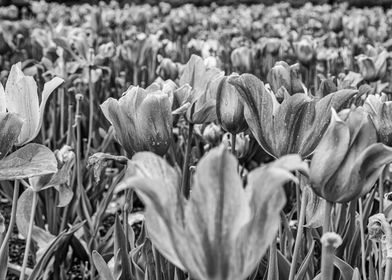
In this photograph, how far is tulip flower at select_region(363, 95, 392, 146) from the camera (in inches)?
63.1

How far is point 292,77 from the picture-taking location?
1923 millimetres

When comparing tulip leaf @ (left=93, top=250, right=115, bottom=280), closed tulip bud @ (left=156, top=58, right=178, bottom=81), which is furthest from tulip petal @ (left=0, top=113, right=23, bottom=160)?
closed tulip bud @ (left=156, top=58, right=178, bottom=81)

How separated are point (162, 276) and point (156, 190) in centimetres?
82

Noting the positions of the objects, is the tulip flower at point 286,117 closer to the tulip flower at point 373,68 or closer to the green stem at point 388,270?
the green stem at point 388,270

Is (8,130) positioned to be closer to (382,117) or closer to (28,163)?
(28,163)

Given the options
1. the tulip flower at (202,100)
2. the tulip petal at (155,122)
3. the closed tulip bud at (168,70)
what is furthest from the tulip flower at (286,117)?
the closed tulip bud at (168,70)

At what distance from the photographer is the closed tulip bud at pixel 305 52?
12.0 ft

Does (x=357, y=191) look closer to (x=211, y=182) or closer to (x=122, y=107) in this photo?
(x=211, y=182)

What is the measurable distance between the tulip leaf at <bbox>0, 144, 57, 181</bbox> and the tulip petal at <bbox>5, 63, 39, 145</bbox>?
11 centimetres

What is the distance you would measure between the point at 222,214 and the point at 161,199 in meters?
0.08

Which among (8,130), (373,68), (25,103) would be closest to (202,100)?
(25,103)

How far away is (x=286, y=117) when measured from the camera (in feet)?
4.43

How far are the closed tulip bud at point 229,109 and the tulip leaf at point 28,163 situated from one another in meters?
0.48

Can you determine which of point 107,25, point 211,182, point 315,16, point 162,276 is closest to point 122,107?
point 162,276
